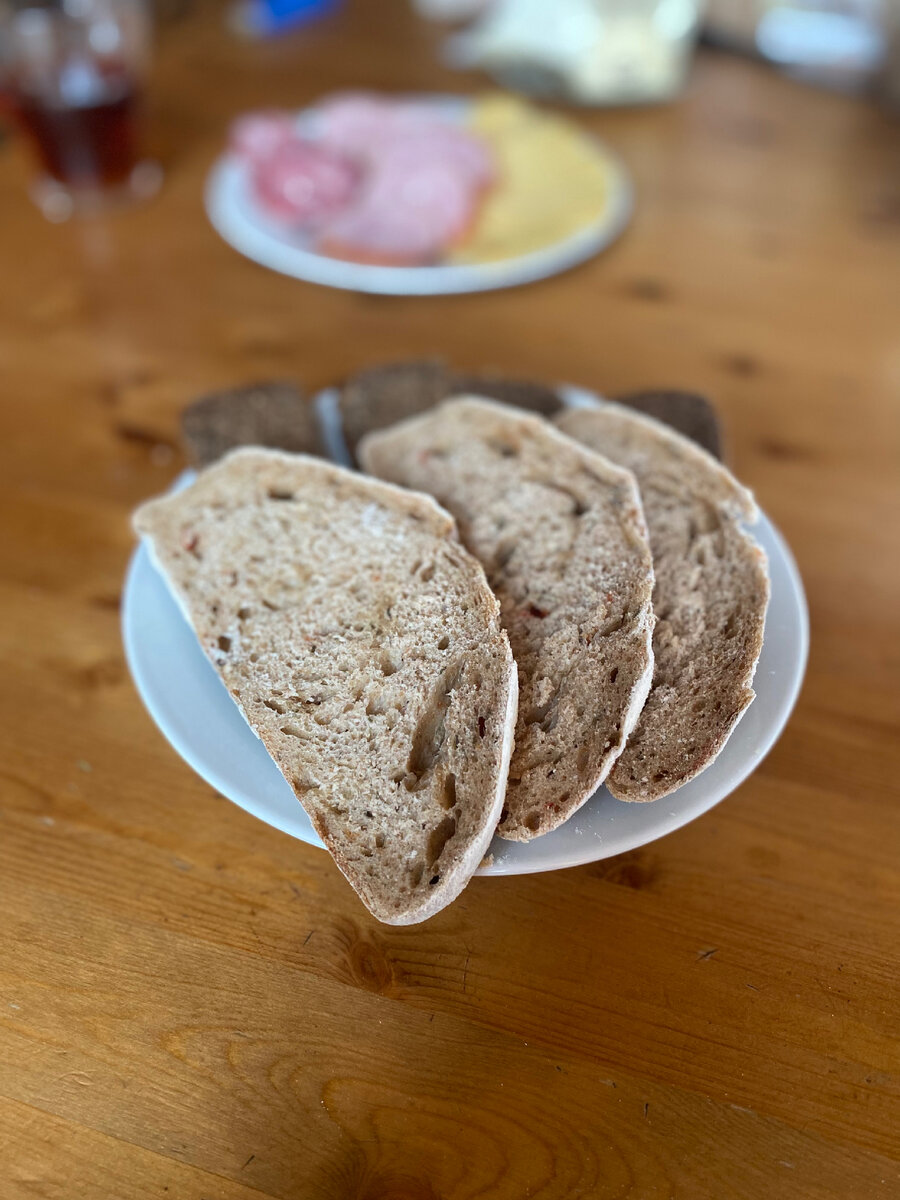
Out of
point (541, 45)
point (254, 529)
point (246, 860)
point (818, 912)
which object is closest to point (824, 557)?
point (818, 912)

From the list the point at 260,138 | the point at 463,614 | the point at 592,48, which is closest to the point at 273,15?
the point at 592,48

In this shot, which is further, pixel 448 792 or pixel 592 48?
pixel 592 48

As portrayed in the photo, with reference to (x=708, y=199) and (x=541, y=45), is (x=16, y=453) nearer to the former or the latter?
(x=708, y=199)

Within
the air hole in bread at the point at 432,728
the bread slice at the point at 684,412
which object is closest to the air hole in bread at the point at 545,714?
the air hole in bread at the point at 432,728

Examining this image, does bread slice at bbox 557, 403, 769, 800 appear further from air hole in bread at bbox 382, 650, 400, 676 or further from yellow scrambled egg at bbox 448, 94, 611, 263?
yellow scrambled egg at bbox 448, 94, 611, 263

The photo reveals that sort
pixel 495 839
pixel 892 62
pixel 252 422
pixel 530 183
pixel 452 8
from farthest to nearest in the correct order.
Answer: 1. pixel 452 8
2. pixel 892 62
3. pixel 530 183
4. pixel 252 422
5. pixel 495 839

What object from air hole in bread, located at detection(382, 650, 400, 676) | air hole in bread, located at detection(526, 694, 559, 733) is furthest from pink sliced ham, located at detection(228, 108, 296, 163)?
air hole in bread, located at detection(526, 694, 559, 733)

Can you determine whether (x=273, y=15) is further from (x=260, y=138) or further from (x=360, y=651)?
(x=360, y=651)
